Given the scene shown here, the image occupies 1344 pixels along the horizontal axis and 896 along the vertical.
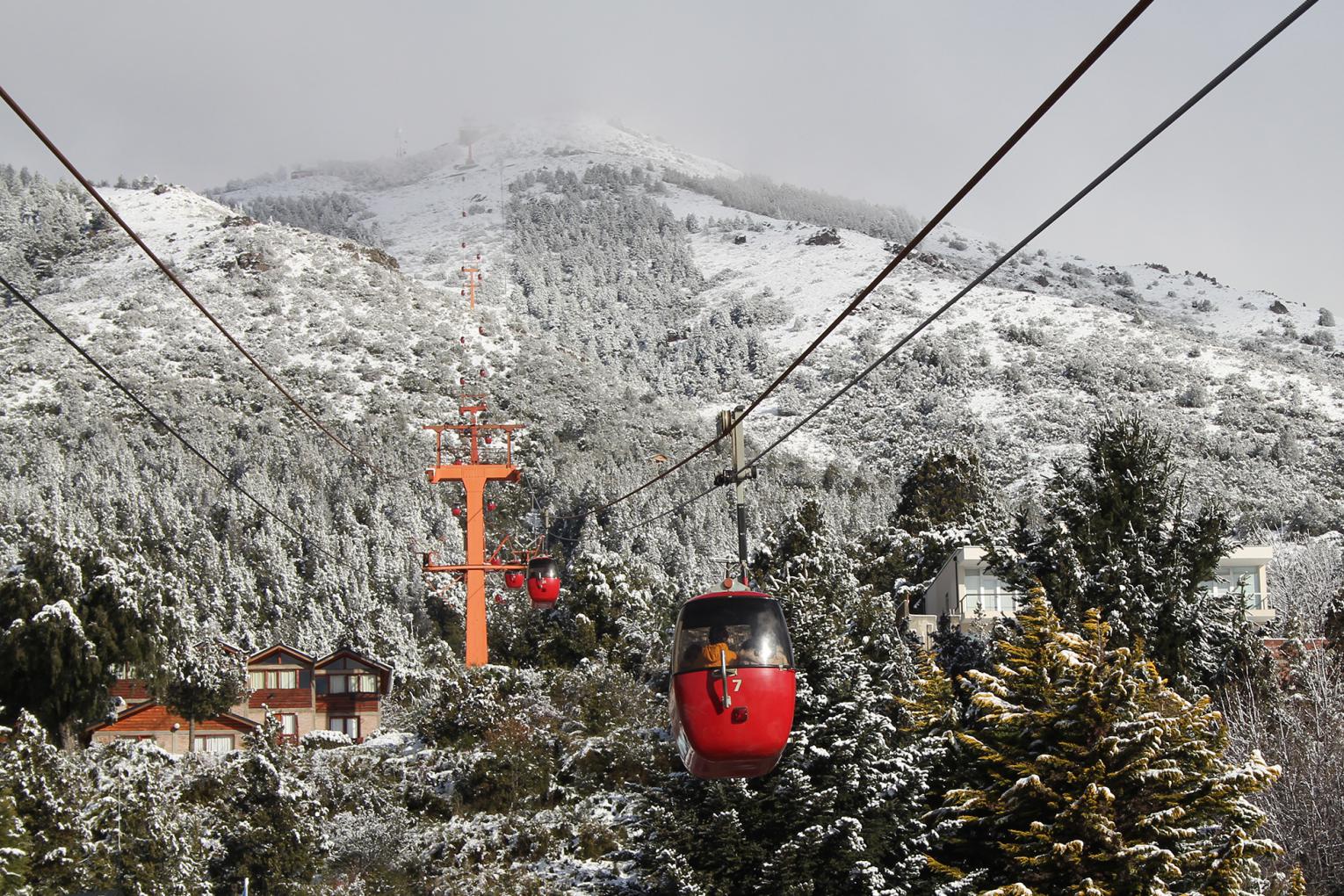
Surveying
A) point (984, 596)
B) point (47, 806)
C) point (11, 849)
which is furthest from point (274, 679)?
point (11, 849)

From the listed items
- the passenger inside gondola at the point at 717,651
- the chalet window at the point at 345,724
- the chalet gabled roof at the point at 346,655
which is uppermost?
the passenger inside gondola at the point at 717,651

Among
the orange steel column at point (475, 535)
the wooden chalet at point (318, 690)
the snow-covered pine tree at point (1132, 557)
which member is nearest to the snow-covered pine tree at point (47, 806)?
the orange steel column at point (475, 535)

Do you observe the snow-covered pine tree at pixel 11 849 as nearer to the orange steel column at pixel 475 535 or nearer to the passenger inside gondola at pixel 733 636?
the passenger inside gondola at pixel 733 636

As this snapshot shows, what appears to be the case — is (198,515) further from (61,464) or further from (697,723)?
(697,723)

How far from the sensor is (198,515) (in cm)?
11244

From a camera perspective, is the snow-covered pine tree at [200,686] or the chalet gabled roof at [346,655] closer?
the snow-covered pine tree at [200,686]

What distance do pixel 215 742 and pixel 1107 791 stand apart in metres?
48.4

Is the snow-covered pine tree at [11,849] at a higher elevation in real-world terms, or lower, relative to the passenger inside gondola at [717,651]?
lower

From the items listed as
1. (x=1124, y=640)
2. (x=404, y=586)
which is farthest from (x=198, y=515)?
(x=1124, y=640)

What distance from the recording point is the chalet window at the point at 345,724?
2662 inches

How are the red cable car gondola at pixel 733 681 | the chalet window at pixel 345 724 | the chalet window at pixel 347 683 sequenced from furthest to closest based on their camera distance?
the chalet window at pixel 347 683 < the chalet window at pixel 345 724 < the red cable car gondola at pixel 733 681

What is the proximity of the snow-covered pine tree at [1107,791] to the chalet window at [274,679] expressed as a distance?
2072 inches

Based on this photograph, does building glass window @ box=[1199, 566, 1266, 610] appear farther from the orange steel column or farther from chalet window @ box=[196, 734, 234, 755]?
chalet window @ box=[196, 734, 234, 755]

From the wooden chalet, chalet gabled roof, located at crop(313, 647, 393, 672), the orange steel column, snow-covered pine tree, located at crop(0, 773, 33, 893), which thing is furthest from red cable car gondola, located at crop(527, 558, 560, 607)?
chalet gabled roof, located at crop(313, 647, 393, 672)
